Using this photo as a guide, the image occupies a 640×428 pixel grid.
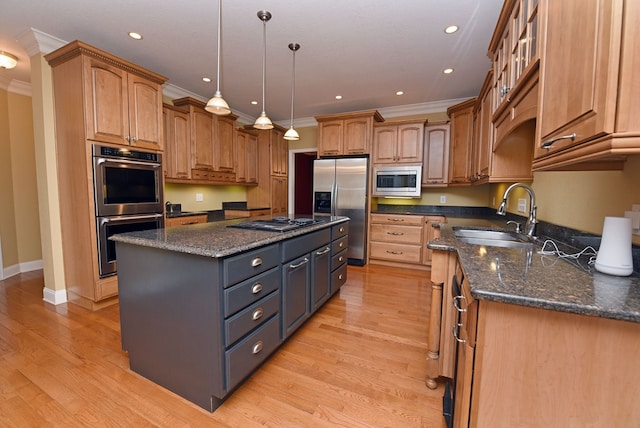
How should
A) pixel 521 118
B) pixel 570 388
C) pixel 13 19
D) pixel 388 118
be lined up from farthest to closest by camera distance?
1. pixel 388 118
2. pixel 13 19
3. pixel 521 118
4. pixel 570 388

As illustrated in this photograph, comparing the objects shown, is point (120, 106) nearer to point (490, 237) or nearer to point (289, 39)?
point (289, 39)

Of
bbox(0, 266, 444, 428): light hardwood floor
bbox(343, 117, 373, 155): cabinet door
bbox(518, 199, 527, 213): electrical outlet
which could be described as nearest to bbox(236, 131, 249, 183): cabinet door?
bbox(343, 117, 373, 155): cabinet door

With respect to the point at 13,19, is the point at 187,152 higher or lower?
lower

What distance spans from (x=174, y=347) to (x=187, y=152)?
2880 mm

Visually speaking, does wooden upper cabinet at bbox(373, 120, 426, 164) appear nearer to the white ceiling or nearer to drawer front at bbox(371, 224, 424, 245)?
the white ceiling

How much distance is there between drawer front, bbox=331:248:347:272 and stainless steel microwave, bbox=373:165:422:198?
1665 mm

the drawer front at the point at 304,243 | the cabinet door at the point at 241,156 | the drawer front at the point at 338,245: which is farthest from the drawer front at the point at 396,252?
the cabinet door at the point at 241,156

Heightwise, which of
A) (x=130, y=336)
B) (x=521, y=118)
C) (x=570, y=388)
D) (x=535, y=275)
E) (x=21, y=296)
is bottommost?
(x=21, y=296)

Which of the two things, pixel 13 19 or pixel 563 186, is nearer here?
pixel 563 186

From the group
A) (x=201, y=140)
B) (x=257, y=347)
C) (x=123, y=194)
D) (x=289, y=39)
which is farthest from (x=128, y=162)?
(x=257, y=347)

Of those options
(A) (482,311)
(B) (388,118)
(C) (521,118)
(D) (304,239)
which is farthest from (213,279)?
(B) (388,118)

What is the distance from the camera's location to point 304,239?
6.92ft

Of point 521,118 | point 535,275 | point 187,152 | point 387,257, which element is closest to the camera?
point 535,275

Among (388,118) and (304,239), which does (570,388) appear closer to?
(304,239)
